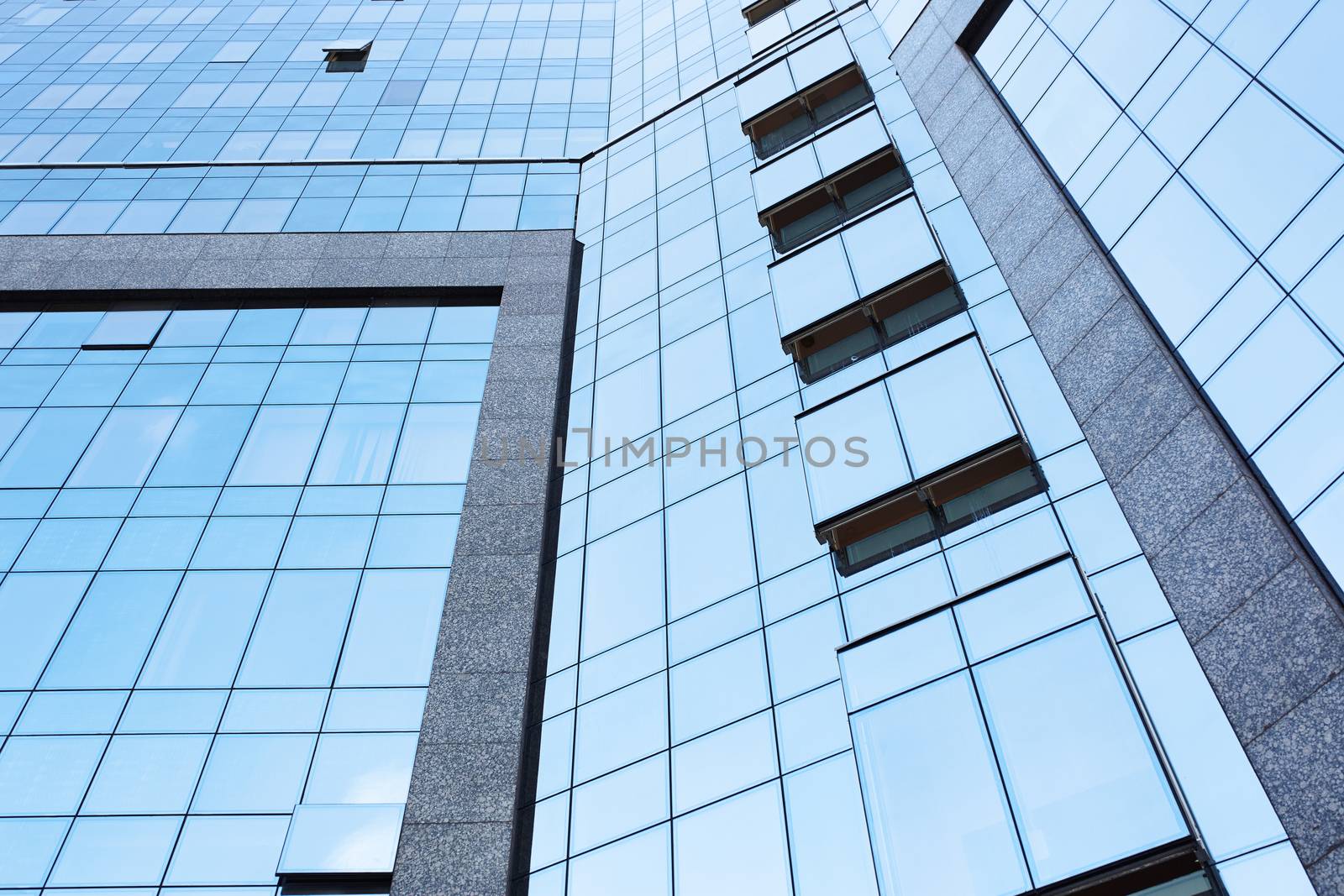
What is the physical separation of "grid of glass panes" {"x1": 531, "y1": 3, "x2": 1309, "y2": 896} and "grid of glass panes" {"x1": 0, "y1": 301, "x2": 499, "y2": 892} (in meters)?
3.29

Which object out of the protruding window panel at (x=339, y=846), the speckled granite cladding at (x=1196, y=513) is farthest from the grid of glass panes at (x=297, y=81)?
the protruding window panel at (x=339, y=846)

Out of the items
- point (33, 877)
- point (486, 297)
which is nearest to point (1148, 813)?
point (33, 877)

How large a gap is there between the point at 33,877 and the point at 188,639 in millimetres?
4729

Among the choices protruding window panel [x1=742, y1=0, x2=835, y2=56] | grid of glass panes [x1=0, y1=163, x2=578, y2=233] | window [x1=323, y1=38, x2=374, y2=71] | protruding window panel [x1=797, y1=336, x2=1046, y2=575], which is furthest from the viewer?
window [x1=323, y1=38, x2=374, y2=71]

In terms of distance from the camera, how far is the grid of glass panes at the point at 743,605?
521 inches

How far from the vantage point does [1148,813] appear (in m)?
10.7

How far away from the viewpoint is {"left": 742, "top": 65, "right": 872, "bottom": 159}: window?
91.5ft

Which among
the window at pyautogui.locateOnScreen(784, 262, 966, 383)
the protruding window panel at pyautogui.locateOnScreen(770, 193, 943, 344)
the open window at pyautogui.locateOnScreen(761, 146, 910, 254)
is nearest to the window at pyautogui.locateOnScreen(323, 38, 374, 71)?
the open window at pyautogui.locateOnScreen(761, 146, 910, 254)

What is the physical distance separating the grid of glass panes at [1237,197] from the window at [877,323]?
2.98 metres

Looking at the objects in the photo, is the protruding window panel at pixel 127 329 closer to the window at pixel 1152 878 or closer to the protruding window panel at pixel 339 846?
the protruding window panel at pixel 339 846

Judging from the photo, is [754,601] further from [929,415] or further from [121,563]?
[121,563]

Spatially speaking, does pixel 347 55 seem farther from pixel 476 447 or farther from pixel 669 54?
pixel 476 447

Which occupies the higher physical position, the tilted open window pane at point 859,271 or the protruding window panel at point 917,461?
the tilted open window pane at point 859,271

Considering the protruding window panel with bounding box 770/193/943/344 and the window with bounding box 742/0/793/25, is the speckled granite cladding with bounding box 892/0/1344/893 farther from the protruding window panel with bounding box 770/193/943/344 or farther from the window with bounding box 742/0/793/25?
the window with bounding box 742/0/793/25
